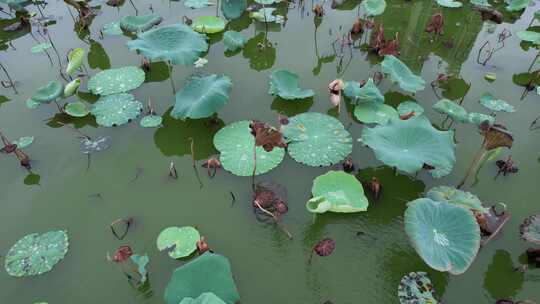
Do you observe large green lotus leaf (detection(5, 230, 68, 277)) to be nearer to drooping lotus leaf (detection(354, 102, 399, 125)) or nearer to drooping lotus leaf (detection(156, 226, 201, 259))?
drooping lotus leaf (detection(156, 226, 201, 259))

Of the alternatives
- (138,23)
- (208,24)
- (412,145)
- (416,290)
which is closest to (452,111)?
(412,145)

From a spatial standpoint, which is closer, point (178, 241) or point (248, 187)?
point (178, 241)

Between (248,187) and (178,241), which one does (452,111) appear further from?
(178,241)

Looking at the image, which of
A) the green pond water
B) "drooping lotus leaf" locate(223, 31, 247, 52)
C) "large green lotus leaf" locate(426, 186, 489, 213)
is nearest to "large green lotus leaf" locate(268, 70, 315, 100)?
the green pond water

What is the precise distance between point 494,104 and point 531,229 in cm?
165

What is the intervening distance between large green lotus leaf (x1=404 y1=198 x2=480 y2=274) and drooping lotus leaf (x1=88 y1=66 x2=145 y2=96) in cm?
328

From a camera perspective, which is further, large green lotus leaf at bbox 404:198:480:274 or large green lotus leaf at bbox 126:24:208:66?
large green lotus leaf at bbox 126:24:208:66

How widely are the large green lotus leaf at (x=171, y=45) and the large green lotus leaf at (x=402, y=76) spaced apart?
2.02 metres

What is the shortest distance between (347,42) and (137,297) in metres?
4.04

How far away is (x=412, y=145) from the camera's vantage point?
321 cm

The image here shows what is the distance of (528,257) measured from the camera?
291cm

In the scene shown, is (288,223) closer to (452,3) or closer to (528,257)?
(528,257)

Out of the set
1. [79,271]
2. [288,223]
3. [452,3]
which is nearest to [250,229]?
[288,223]

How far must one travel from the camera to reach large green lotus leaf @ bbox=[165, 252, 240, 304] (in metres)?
2.54
